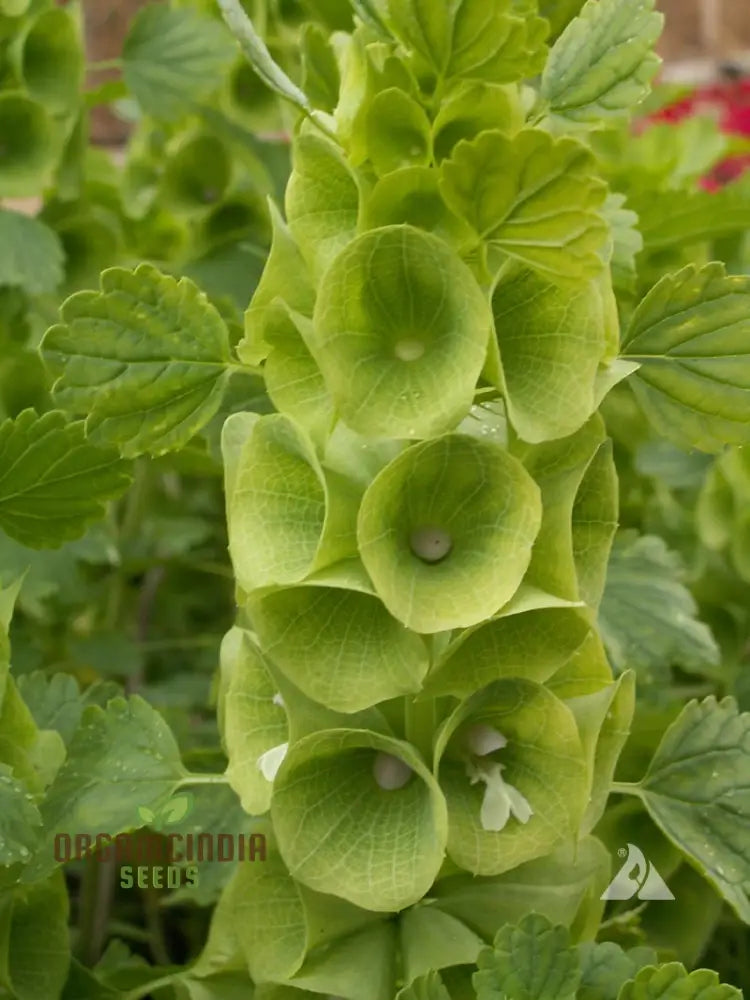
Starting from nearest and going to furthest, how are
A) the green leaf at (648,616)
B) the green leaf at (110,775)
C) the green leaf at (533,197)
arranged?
the green leaf at (533,197) → the green leaf at (110,775) → the green leaf at (648,616)

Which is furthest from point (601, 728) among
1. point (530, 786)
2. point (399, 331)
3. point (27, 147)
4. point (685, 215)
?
point (27, 147)

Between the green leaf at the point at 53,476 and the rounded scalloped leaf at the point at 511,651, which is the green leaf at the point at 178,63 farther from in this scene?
the rounded scalloped leaf at the point at 511,651

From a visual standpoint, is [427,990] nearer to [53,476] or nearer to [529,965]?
[529,965]

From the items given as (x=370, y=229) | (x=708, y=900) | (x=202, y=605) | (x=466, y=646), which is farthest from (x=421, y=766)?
(x=202, y=605)

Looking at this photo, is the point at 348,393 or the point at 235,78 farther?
the point at 235,78

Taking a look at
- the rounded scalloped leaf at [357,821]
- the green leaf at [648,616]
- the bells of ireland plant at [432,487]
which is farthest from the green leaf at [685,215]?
the rounded scalloped leaf at [357,821]

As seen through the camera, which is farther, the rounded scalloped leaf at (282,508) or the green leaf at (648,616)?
the green leaf at (648,616)

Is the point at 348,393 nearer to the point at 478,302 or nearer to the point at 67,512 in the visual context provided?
the point at 478,302
